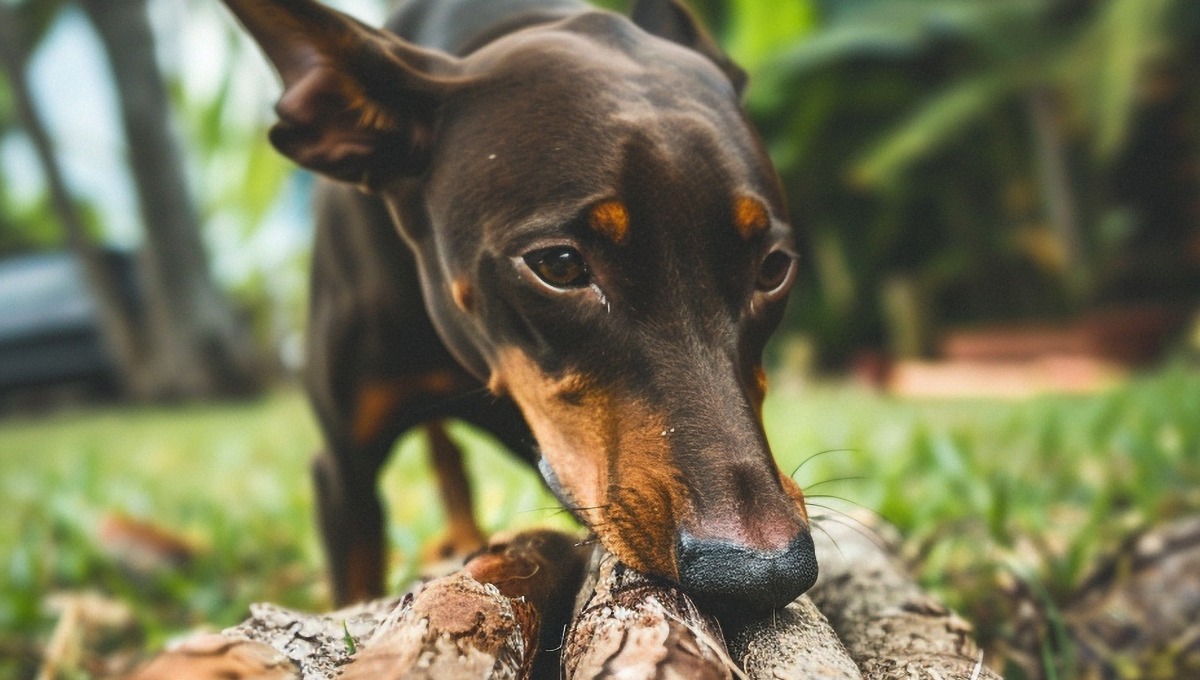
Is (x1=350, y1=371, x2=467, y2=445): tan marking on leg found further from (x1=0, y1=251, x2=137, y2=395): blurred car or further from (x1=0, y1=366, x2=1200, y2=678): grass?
(x1=0, y1=251, x2=137, y2=395): blurred car

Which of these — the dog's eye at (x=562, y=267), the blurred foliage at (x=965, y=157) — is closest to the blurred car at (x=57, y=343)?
the blurred foliage at (x=965, y=157)

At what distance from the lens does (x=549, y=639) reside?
1.43m

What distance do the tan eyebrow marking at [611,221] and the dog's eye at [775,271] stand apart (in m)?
0.29

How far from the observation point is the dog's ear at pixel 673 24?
255 cm

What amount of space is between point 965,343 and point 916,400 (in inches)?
58.6

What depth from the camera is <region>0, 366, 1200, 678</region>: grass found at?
248 centimetres

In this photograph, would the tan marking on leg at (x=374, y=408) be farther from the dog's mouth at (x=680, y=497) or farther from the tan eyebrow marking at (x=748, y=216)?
the tan eyebrow marking at (x=748, y=216)

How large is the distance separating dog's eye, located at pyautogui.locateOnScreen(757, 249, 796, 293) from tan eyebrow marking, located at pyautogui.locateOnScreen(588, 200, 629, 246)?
0.95 feet

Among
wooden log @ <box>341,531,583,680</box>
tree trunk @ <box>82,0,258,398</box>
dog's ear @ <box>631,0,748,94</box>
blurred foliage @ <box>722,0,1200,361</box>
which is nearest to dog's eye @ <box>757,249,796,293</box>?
wooden log @ <box>341,531,583,680</box>

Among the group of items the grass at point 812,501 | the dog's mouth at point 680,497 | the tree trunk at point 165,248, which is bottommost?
the tree trunk at point 165,248

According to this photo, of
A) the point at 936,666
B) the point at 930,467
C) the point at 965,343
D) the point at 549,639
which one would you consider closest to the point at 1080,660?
the point at 936,666

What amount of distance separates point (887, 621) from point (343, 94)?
1.38 m

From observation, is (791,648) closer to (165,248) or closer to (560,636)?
(560,636)

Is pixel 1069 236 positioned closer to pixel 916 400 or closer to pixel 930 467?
pixel 916 400
